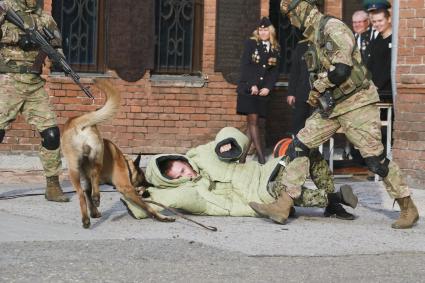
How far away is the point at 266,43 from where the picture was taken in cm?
1338

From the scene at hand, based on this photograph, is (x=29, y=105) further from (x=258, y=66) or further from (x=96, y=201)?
(x=258, y=66)

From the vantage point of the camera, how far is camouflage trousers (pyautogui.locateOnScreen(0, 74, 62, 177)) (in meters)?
9.52

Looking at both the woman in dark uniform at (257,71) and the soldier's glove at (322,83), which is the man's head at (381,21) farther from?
the soldier's glove at (322,83)

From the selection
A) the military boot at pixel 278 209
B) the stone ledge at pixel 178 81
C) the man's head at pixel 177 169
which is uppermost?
the stone ledge at pixel 178 81

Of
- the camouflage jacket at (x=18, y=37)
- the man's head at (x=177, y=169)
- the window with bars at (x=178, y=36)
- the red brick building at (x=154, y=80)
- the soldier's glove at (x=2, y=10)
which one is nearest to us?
the man's head at (x=177, y=169)

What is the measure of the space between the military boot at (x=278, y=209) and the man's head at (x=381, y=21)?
4513 millimetres

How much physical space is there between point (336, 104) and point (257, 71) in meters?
4.99

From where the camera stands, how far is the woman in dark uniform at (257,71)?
13.3 meters

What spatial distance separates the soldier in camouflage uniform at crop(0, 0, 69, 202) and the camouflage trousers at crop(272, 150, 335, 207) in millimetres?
2120

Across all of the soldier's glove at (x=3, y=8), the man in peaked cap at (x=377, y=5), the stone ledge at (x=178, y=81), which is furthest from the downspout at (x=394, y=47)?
the soldier's glove at (x=3, y=8)

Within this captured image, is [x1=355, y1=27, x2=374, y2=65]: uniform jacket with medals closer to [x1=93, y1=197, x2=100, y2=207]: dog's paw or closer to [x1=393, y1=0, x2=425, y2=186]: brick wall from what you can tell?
[x1=393, y1=0, x2=425, y2=186]: brick wall

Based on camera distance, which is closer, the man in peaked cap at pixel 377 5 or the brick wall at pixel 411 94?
the brick wall at pixel 411 94

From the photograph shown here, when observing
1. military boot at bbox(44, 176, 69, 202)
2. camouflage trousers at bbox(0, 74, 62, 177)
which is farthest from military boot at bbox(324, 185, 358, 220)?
camouflage trousers at bbox(0, 74, 62, 177)

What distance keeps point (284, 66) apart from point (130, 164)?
296 inches
